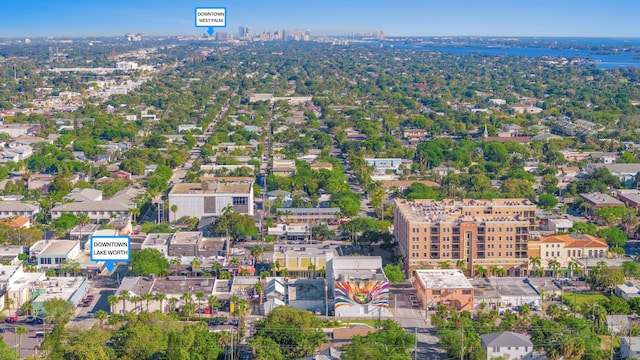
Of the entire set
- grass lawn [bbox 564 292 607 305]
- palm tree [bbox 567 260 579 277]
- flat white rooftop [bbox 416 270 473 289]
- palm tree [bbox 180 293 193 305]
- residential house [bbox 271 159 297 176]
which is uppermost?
residential house [bbox 271 159 297 176]

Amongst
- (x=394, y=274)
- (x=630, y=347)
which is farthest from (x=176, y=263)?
(x=630, y=347)

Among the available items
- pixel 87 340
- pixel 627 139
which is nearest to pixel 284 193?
pixel 87 340

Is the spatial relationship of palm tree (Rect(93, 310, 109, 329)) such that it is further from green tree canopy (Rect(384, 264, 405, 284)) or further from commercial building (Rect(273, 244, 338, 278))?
green tree canopy (Rect(384, 264, 405, 284))

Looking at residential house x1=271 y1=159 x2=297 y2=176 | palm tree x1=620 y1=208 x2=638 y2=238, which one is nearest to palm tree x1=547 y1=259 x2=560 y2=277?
palm tree x1=620 y1=208 x2=638 y2=238

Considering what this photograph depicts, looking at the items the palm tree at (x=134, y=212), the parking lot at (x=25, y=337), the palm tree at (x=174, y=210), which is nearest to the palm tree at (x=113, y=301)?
the parking lot at (x=25, y=337)

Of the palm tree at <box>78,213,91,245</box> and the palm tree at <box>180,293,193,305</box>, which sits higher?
the palm tree at <box>78,213,91,245</box>

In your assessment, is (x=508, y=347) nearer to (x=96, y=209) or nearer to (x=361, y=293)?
(x=361, y=293)

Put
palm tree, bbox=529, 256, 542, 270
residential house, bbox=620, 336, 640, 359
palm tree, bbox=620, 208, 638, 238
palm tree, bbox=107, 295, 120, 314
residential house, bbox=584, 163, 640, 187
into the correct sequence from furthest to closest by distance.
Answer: residential house, bbox=584, 163, 640, 187 → palm tree, bbox=620, 208, 638, 238 → palm tree, bbox=529, 256, 542, 270 → palm tree, bbox=107, 295, 120, 314 → residential house, bbox=620, 336, 640, 359

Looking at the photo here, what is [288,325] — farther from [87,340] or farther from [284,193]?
→ [284,193]
